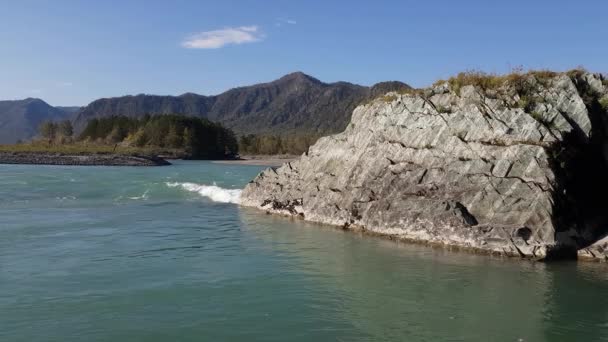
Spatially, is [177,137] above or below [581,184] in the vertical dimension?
above

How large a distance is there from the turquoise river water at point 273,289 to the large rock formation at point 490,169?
57.4 inches

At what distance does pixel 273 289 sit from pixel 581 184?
15243 millimetres

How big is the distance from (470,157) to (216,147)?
149442 millimetres

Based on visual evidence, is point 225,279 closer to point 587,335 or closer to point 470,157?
point 587,335

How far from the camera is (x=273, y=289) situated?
655 inches

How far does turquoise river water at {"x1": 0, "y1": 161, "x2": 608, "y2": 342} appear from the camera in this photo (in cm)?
1323

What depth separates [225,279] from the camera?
1773 cm

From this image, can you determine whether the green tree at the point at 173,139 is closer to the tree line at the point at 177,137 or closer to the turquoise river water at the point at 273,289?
the tree line at the point at 177,137

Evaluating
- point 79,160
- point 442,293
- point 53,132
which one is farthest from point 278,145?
point 442,293

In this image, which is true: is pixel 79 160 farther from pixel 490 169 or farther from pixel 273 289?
pixel 273 289

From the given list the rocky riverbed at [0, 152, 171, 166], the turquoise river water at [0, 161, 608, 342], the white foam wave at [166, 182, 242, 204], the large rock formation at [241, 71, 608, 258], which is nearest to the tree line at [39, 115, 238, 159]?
the rocky riverbed at [0, 152, 171, 166]

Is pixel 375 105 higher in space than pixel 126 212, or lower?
higher

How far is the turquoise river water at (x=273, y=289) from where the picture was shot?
13.2 metres

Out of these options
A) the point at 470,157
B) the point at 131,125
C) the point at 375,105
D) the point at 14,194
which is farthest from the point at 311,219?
the point at 131,125
